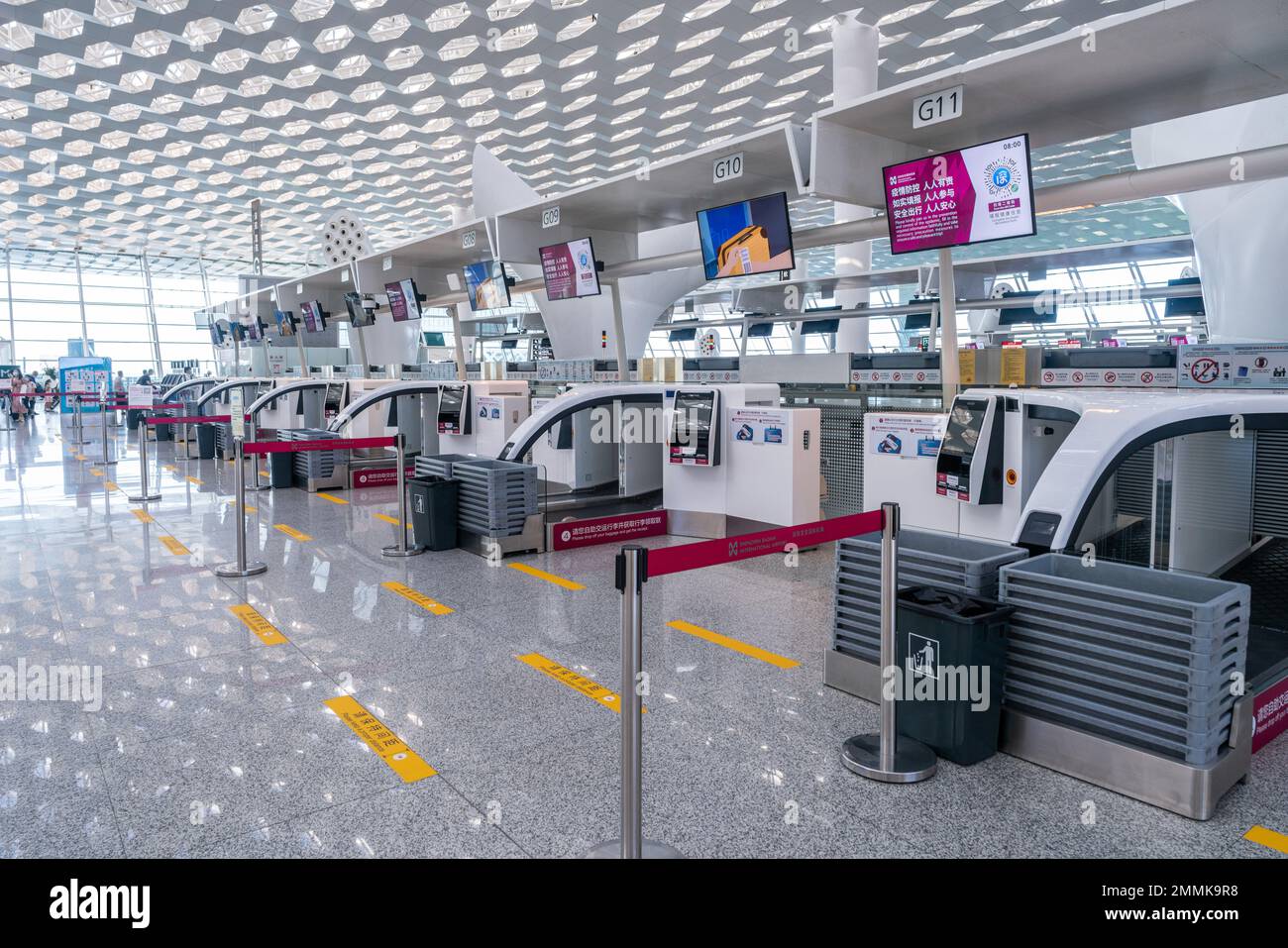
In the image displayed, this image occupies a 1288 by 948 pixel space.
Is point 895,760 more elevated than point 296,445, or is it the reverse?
point 296,445

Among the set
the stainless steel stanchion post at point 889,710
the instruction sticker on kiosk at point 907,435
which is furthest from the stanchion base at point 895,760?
the instruction sticker on kiosk at point 907,435

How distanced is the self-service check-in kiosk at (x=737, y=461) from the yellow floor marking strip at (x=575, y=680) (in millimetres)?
3256

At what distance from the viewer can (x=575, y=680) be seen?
14.6 ft

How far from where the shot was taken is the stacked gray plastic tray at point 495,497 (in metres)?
7.61

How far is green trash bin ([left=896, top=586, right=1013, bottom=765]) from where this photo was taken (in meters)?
3.37

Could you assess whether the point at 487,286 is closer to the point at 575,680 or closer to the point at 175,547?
the point at 175,547

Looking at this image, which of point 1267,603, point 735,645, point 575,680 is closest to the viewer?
point 575,680

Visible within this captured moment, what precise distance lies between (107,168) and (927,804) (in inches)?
1375

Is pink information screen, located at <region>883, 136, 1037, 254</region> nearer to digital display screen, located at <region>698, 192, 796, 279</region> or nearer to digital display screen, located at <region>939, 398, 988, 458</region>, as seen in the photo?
digital display screen, located at <region>939, 398, 988, 458</region>

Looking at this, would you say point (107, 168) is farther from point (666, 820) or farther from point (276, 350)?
point (666, 820)

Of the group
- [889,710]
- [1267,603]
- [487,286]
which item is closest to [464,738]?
[889,710]

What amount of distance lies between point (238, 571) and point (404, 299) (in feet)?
26.1

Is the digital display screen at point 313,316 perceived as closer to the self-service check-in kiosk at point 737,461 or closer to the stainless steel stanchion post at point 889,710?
the self-service check-in kiosk at point 737,461
